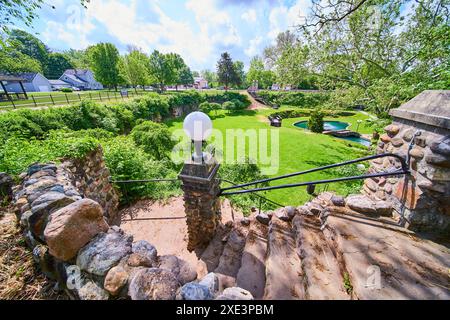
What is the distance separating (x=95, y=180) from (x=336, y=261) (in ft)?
16.5

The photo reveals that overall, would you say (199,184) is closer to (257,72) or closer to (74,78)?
(257,72)

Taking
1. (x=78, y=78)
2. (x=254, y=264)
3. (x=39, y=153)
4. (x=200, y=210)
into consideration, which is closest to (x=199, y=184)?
(x=200, y=210)

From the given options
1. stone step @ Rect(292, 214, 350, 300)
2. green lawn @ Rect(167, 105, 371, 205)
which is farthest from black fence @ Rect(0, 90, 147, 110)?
stone step @ Rect(292, 214, 350, 300)

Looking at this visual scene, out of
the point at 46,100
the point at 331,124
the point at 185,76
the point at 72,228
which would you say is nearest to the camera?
the point at 72,228

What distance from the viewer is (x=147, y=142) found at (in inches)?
352

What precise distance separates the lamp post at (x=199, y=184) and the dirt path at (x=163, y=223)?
54 centimetres

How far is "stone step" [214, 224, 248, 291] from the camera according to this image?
85.5 inches

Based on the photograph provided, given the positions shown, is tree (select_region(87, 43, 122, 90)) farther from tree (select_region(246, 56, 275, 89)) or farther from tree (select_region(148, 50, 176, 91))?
tree (select_region(246, 56, 275, 89))

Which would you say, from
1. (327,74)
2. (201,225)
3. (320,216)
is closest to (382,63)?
(327,74)

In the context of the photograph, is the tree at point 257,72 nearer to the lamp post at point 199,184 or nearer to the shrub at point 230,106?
the shrub at point 230,106

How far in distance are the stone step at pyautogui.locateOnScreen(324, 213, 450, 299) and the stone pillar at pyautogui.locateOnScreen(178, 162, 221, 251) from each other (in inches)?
70.5

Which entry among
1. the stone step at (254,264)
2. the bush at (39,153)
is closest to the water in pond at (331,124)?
the stone step at (254,264)

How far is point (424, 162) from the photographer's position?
1.89m
